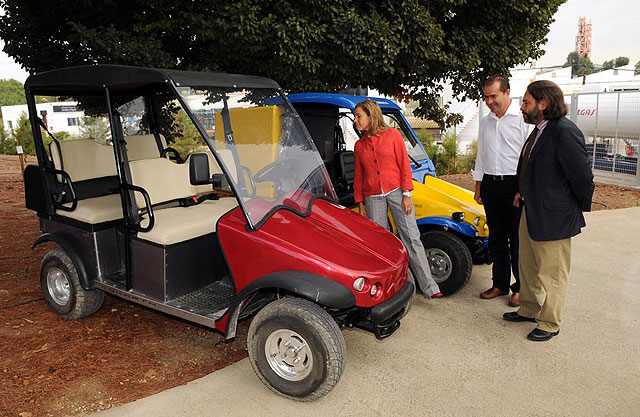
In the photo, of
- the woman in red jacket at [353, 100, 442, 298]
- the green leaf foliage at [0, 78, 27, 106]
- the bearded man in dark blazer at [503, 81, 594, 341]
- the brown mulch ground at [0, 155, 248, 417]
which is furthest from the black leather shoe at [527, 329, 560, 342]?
the green leaf foliage at [0, 78, 27, 106]

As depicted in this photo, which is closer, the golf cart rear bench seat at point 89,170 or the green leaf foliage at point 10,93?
the golf cart rear bench seat at point 89,170

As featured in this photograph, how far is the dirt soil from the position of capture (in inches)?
135

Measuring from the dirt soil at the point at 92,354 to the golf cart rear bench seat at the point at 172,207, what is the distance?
98 centimetres

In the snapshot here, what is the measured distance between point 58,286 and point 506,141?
4.44 meters

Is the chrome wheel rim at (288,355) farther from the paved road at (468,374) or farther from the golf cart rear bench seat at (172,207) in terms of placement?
the golf cart rear bench seat at (172,207)

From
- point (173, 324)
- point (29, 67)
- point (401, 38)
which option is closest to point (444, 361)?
point (173, 324)

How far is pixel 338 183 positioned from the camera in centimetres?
569

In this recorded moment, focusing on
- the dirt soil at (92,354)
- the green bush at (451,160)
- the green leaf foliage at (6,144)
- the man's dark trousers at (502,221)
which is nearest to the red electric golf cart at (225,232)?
the dirt soil at (92,354)

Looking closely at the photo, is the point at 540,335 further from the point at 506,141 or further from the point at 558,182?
the point at 506,141

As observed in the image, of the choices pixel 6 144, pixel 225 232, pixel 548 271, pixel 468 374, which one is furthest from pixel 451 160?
pixel 6 144

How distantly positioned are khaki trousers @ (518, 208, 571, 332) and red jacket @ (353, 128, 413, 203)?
1086mm

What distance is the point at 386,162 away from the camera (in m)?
4.53

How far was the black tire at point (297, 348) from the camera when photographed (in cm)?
315

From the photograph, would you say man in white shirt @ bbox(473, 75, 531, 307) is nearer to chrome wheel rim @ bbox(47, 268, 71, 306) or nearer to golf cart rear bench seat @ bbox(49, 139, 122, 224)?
golf cart rear bench seat @ bbox(49, 139, 122, 224)
